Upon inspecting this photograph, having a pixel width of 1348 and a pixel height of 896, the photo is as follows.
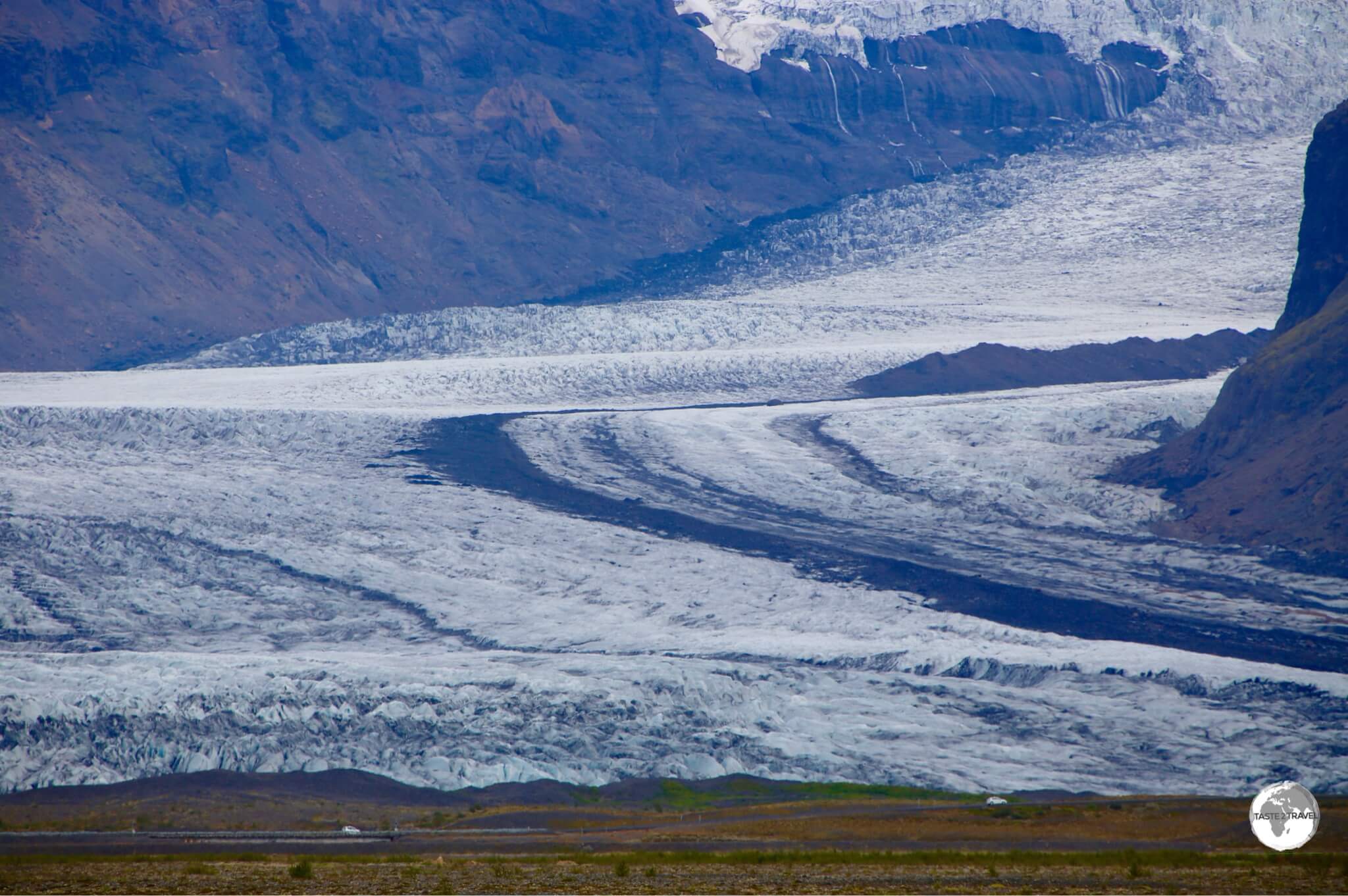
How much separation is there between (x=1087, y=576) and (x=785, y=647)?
21.5ft

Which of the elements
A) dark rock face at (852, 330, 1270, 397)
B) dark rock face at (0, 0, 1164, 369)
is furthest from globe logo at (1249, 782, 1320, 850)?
dark rock face at (0, 0, 1164, 369)

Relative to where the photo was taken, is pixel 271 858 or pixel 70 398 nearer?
pixel 271 858

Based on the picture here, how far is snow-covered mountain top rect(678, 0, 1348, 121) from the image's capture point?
190 ft

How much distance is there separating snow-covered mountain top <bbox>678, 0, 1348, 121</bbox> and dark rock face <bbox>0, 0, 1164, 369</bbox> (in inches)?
37.3

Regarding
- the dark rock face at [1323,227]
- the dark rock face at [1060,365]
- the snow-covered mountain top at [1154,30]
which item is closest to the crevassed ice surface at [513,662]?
the dark rock face at [1323,227]

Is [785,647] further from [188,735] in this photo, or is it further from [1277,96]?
[1277,96]

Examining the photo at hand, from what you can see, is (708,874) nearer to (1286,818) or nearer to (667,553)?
(1286,818)

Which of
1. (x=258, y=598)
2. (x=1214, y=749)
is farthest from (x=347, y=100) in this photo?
(x=1214, y=749)

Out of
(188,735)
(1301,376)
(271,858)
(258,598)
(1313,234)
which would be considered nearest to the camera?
(271,858)

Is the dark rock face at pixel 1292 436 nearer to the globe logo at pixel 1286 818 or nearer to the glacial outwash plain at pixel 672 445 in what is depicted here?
the glacial outwash plain at pixel 672 445

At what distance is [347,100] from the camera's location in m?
60.4

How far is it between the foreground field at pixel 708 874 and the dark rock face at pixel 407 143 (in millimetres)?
39047

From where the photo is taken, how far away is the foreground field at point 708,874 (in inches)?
395

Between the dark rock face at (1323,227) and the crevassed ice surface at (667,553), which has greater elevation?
the dark rock face at (1323,227)
